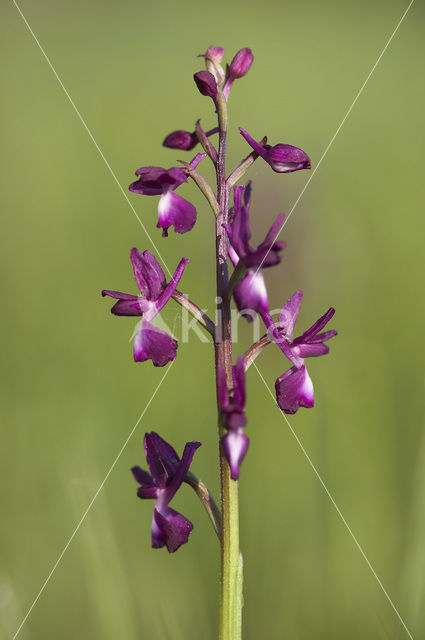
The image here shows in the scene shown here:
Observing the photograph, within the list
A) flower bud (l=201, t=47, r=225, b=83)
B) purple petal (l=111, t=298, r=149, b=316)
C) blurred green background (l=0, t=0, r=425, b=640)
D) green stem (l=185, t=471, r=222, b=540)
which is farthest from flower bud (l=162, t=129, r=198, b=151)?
blurred green background (l=0, t=0, r=425, b=640)

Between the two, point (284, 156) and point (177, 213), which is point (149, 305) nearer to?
point (177, 213)

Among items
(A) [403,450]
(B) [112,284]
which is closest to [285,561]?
(A) [403,450]

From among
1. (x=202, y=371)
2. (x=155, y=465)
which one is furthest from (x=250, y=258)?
(x=202, y=371)

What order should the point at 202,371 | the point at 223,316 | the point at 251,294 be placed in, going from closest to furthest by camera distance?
1. the point at 251,294
2. the point at 223,316
3. the point at 202,371

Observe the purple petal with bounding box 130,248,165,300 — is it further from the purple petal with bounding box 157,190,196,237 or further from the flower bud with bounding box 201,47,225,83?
the flower bud with bounding box 201,47,225,83

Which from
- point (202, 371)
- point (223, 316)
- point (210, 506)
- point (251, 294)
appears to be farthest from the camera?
point (202, 371)

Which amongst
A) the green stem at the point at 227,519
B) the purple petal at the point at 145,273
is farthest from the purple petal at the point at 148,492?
the purple petal at the point at 145,273

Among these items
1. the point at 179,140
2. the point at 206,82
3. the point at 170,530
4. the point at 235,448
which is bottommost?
the point at 170,530
